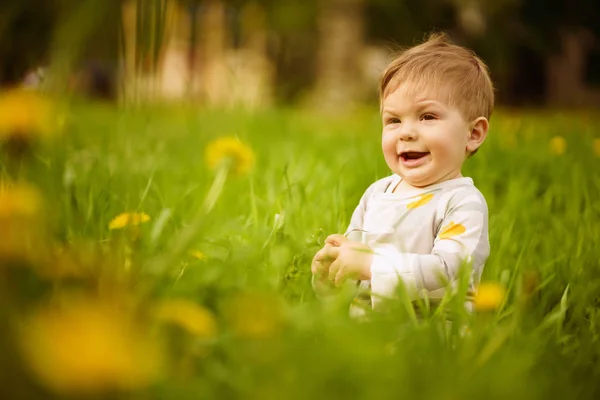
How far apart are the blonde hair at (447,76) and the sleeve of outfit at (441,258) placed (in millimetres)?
261

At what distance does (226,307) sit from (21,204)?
0.36 metres

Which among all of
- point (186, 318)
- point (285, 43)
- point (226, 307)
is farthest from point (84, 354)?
point (285, 43)

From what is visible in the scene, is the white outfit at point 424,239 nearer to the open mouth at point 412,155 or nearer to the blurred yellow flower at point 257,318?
the open mouth at point 412,155

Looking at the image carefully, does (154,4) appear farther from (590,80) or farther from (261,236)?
(590,80)

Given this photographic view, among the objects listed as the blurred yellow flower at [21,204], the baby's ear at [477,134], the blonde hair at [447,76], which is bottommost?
the blurred yellow flower at [21,204]

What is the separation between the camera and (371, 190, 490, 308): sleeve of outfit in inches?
50.9

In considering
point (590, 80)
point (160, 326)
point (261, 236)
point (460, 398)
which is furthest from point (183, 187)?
point (590, 80)

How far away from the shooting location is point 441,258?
131 cm

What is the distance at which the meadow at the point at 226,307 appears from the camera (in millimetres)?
589

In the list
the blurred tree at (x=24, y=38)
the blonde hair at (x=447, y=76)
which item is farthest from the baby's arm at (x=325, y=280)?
the blurred tree at (x=24, y=38)

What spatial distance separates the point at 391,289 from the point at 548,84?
47.1ft

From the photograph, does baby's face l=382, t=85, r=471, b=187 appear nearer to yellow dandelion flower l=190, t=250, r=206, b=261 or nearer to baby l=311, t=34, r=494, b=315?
baby l=311, t=34, r=494, b=315

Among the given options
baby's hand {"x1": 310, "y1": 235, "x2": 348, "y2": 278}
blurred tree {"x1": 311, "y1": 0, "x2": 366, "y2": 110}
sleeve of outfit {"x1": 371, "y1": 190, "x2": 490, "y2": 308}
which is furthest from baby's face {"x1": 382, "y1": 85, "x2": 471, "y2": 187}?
blurred tree {"x1": 311, "y1": 0, "x2": 366, "y2": 110}

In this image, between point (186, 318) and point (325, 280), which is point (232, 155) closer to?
point (325, 280)
